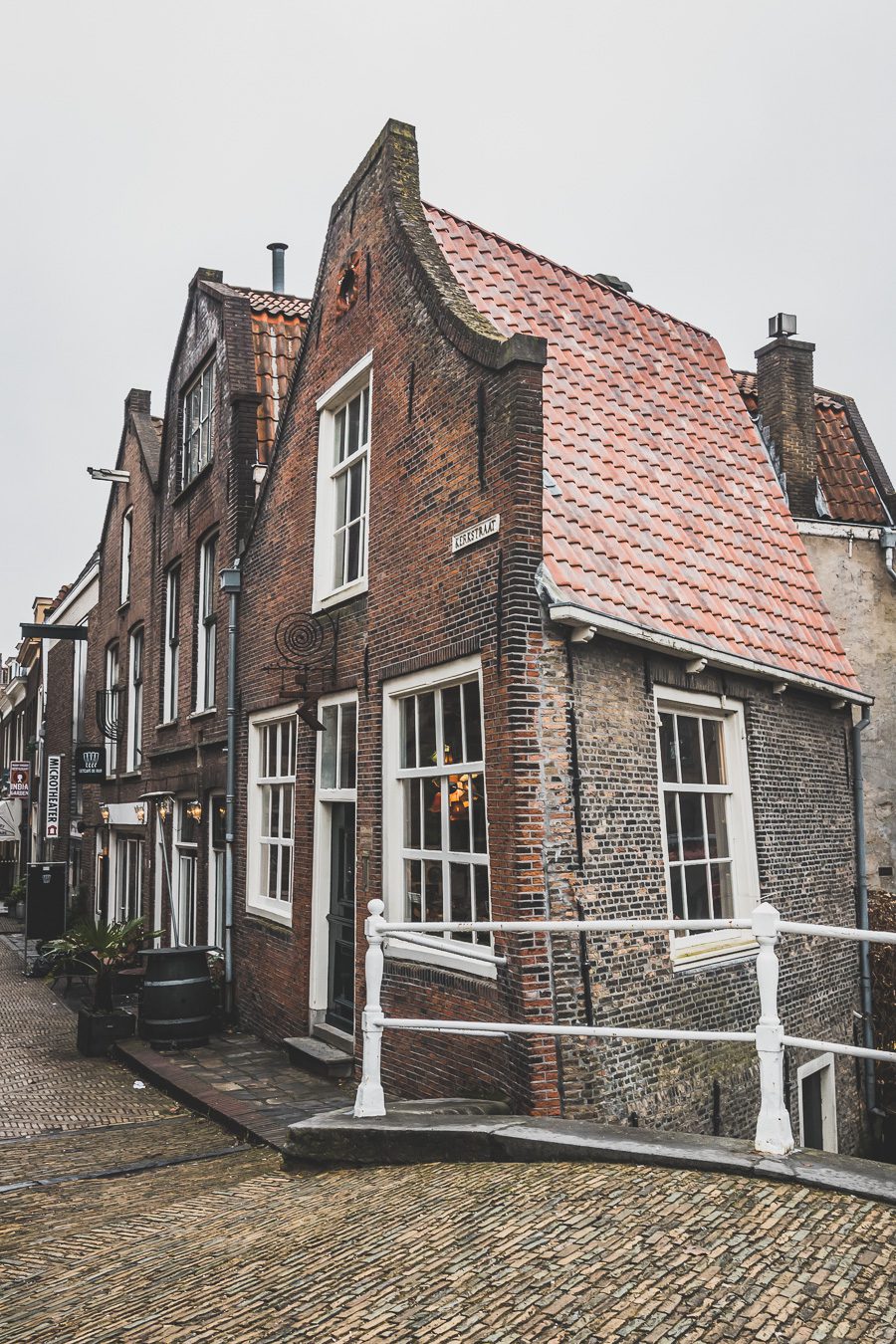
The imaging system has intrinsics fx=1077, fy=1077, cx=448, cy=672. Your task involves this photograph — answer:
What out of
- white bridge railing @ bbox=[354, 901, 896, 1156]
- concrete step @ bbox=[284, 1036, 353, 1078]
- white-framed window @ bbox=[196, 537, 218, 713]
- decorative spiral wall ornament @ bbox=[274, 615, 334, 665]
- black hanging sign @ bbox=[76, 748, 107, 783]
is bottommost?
concrete step @ bbox=[284, 1036, 353, 1078]

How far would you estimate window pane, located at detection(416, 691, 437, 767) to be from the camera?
852 cm

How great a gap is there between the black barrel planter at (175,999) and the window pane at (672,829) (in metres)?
5.43

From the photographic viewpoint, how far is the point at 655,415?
1077 cm

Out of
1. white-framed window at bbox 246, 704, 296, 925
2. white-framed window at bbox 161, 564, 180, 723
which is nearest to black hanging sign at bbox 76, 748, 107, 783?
white-framed window at bbox 161, 564, 180, 723

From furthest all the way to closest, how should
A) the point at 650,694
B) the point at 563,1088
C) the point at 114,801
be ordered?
the point at 114,801 → the point at 650,694 → the point at 563,1088

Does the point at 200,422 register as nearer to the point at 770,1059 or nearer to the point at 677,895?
the point at 677,895

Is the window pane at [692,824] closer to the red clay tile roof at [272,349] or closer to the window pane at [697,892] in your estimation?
the window pane at [697,892]

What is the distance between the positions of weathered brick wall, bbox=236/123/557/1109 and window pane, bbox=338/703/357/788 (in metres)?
0.35

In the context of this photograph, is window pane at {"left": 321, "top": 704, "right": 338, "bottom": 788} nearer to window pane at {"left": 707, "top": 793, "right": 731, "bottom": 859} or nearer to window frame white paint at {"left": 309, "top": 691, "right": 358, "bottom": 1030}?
window frame white paint at {"left": 309, "top": 691, "right": 358, "bottom": 1030}

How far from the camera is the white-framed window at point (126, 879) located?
19469mm

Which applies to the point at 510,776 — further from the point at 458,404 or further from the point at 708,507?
the point at 708,507

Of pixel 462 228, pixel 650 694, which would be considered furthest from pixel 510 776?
pixel 462 228

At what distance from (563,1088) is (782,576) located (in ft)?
19.8

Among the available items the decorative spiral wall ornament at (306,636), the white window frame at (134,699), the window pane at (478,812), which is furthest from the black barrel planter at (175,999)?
the white window frame at (134,699)
